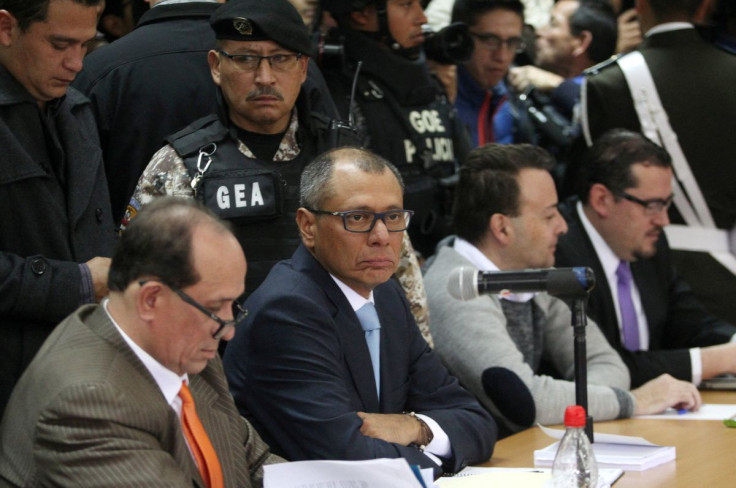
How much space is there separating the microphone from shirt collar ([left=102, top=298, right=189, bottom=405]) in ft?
2.33

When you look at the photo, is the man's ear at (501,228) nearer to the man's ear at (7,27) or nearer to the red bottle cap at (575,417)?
the red bottle cap at (575,417)

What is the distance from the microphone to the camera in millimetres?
2816

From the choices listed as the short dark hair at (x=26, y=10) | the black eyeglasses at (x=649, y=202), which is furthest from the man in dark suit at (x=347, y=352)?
the black eyeglasses at (x=649, y=202)

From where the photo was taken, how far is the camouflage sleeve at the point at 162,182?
341 cm

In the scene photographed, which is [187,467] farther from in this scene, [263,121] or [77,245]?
[263,121]

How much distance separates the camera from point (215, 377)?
2.78 metres

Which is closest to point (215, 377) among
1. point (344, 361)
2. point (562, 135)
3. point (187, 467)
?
point (187, 467)

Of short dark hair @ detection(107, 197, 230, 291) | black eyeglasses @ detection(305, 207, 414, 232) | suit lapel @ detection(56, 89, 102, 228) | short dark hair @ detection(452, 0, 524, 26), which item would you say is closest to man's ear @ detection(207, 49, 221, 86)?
suit lapel @ detection(56, 89, 102, 228)

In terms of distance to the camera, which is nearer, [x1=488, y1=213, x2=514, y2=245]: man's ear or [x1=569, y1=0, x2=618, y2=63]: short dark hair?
[x1=488, y1=213, x2=514, y2=245]: man's ear

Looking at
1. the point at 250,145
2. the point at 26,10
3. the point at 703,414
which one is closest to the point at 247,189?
the point at 250,145

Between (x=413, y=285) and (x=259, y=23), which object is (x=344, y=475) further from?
(x=259, y=23)

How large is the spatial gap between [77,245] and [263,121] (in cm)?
69

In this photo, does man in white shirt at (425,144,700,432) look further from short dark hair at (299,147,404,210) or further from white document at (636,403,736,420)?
short dark hair at (299,147,404,210)

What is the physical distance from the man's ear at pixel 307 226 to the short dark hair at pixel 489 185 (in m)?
1.06
